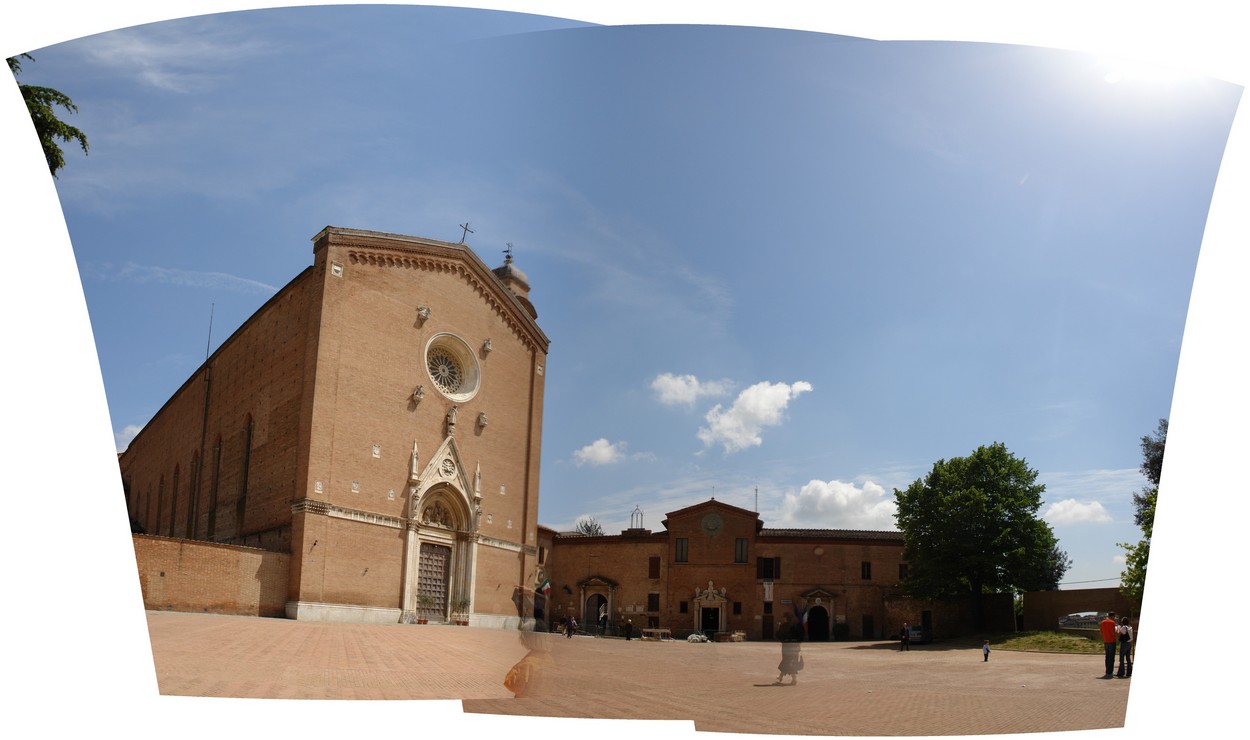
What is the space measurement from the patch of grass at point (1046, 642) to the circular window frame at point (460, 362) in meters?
14.0

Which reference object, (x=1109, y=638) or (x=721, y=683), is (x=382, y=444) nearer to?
(x=721, y=683)

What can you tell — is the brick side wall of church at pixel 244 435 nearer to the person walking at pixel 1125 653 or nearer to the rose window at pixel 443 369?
the rose window at pixel 443 369

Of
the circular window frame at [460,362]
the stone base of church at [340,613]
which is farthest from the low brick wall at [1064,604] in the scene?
the stone base of church at [340,613]

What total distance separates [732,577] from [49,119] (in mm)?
13549

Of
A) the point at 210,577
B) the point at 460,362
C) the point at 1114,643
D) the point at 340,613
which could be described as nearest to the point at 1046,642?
the point at 1114,643

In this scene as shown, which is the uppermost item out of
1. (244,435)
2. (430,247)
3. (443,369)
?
(430,247)

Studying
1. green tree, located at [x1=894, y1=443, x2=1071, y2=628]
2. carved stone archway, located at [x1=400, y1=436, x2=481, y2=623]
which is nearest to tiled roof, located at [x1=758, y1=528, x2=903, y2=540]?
green tree, located at [x1=894, y1=443, x2=1071, y2=628]

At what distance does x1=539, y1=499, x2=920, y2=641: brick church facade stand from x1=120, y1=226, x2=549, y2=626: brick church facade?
673 centimetres

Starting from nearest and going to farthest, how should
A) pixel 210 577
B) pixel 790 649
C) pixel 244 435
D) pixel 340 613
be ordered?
pixel 790 649 < pixel 210 577 < pixel 340 613 < pixel 244 435

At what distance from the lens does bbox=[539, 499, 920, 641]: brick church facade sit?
14.2 metres

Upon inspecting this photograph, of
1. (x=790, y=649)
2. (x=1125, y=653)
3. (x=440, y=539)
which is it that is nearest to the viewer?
(x=790, y=649)

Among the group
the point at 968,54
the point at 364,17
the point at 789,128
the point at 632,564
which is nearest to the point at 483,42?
the point at 364,17

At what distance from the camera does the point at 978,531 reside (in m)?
19.1

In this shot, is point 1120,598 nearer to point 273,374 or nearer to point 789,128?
point 789,128
